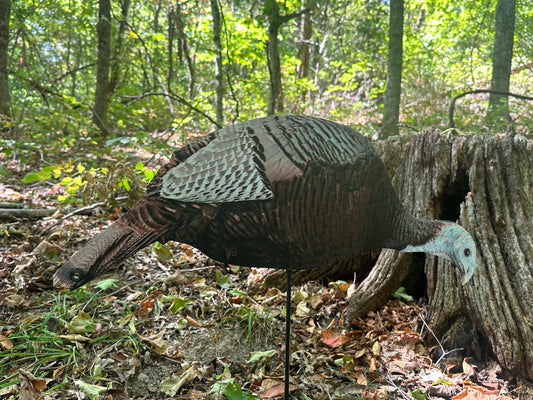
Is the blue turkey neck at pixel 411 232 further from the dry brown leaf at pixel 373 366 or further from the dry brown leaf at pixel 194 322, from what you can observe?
the dry brown leaf at pixel 194 322

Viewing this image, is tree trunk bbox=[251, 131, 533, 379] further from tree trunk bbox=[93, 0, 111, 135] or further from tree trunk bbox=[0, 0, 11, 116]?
tree trunk bbox=[0, 0, 11, 116]

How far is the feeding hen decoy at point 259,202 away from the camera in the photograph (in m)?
1.37

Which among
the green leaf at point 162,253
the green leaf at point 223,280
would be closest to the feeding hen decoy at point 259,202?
the green leaf at point 223,280

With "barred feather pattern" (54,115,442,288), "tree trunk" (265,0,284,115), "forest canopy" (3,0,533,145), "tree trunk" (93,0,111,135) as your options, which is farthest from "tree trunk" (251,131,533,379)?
"tree trunk" (93,0,111,135)

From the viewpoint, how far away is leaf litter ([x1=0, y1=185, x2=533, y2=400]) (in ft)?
6.52

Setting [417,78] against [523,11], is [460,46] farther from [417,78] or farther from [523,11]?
[523,11]

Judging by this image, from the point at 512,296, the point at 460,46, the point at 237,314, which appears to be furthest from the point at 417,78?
the point at 237,314

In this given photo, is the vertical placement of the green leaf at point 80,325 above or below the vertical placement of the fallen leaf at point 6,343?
above

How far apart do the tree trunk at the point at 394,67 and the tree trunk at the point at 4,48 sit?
6.08 m

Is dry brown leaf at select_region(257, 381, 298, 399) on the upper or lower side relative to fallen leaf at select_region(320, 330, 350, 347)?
lower

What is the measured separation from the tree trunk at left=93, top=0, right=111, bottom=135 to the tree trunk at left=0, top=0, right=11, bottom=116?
1.35m

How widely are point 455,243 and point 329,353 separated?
122 cm

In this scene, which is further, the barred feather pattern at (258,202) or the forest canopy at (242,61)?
the forest canopy at (242,61)

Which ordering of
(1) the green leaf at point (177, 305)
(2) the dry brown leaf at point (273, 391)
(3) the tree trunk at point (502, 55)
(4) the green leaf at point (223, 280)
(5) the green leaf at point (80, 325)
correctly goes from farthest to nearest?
(3) the tree trunk at point (502, 55) < (4) the green leaf at point (223, 280) < (1) the green leaf at point (177, 305) < (5) the green leaf at point (80, 325) < (2) the dry brown leaf at point (273, 391)
